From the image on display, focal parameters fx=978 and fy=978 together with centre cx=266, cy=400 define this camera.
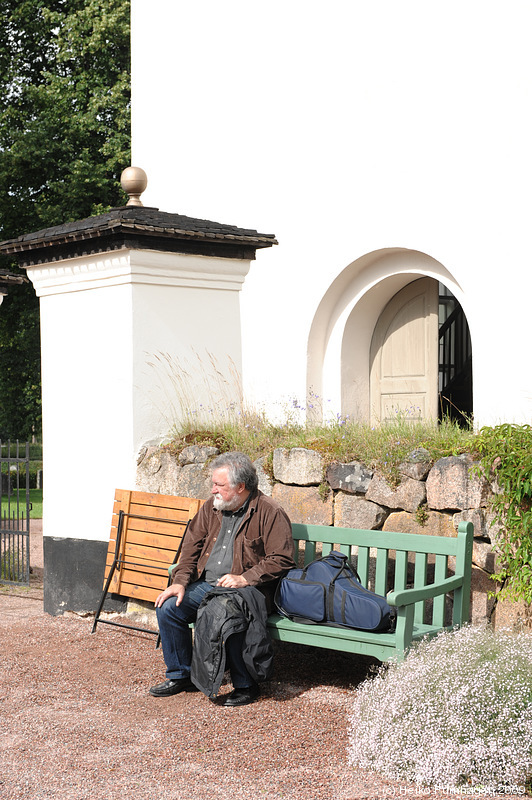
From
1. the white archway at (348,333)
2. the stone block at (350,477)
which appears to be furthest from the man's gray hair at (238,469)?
the white archway at (348,333)

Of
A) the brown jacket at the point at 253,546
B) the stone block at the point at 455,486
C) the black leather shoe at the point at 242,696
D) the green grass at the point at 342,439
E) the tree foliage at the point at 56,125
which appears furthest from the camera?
the tree foliage at the point at 56,125

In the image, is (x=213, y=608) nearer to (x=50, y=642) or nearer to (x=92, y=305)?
(x=50, y=642)

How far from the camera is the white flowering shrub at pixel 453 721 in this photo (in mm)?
3791

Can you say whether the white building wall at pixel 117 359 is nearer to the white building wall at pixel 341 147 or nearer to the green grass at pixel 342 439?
the green grass at pixel 342 439

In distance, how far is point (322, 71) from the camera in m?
10.1

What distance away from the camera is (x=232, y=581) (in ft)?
16.6

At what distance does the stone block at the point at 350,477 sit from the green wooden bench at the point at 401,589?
39 centimetres

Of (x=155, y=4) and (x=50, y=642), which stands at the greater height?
(x=155, y=4)

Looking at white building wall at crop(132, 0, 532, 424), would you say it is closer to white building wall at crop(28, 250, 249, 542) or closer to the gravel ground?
white building wall at crop(28, 250, 249, 542)

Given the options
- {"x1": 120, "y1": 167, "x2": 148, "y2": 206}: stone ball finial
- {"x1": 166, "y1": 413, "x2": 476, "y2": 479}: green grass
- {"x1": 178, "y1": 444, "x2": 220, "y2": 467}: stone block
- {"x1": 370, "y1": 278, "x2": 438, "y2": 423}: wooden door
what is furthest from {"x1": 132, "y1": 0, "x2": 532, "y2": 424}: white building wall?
{"x1": 178, "y1": 444, "x2": 220, "y2": 467}: stone block

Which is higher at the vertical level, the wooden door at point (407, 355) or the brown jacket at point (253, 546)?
the wooden door at point (407, 355)

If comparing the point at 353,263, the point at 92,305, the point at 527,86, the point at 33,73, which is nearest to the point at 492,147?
the point at 527,86

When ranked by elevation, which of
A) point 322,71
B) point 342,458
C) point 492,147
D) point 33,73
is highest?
point 33,73

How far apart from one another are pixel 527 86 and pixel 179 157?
4320mm
